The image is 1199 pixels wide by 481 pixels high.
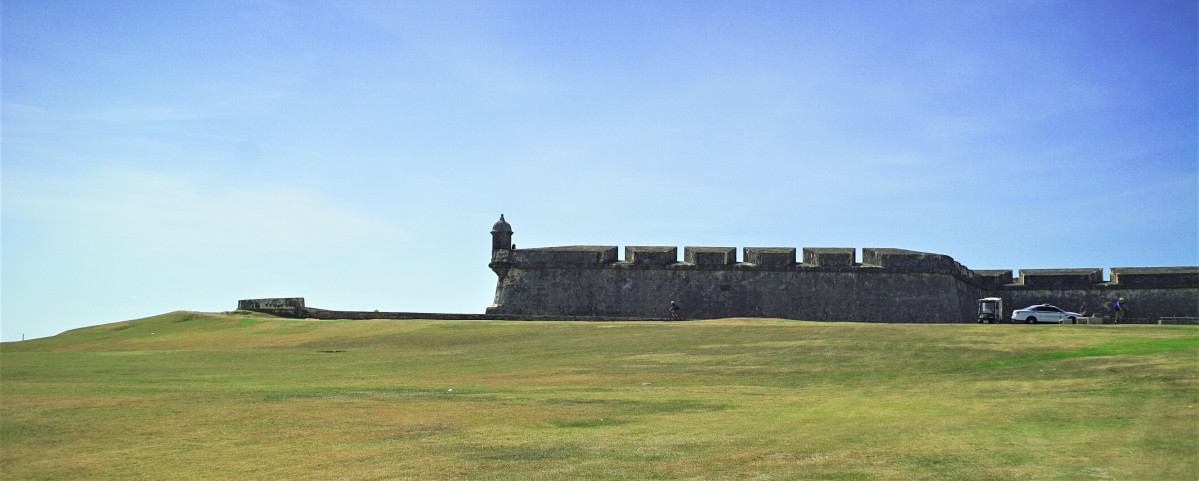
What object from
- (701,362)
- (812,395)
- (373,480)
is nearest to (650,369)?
(701,362)

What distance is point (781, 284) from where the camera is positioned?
28703mm

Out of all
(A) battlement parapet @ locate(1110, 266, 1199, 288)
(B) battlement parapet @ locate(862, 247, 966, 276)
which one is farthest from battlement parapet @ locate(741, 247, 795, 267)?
(A) battlement parapet @ locate(1110, 266, 1199, 288)

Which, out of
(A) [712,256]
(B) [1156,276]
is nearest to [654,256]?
(A) [712,256]

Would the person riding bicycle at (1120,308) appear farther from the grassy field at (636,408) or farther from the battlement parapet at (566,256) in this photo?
the battlement parapet at (566,256)

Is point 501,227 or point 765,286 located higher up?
point 501,227

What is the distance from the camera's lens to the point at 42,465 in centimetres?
727

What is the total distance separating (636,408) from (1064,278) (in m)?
24.8

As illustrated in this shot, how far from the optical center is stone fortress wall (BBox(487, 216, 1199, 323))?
2841 centimetres

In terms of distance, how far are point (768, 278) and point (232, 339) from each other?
623 inches

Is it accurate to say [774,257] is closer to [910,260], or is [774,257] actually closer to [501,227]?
[910,260]

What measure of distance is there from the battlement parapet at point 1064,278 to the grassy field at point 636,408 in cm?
1210

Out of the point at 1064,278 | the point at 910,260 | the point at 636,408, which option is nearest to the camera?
the point at 636,408

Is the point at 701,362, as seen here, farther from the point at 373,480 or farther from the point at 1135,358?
the point at 373,480

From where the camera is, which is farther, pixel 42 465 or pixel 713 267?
pixel 713 267
